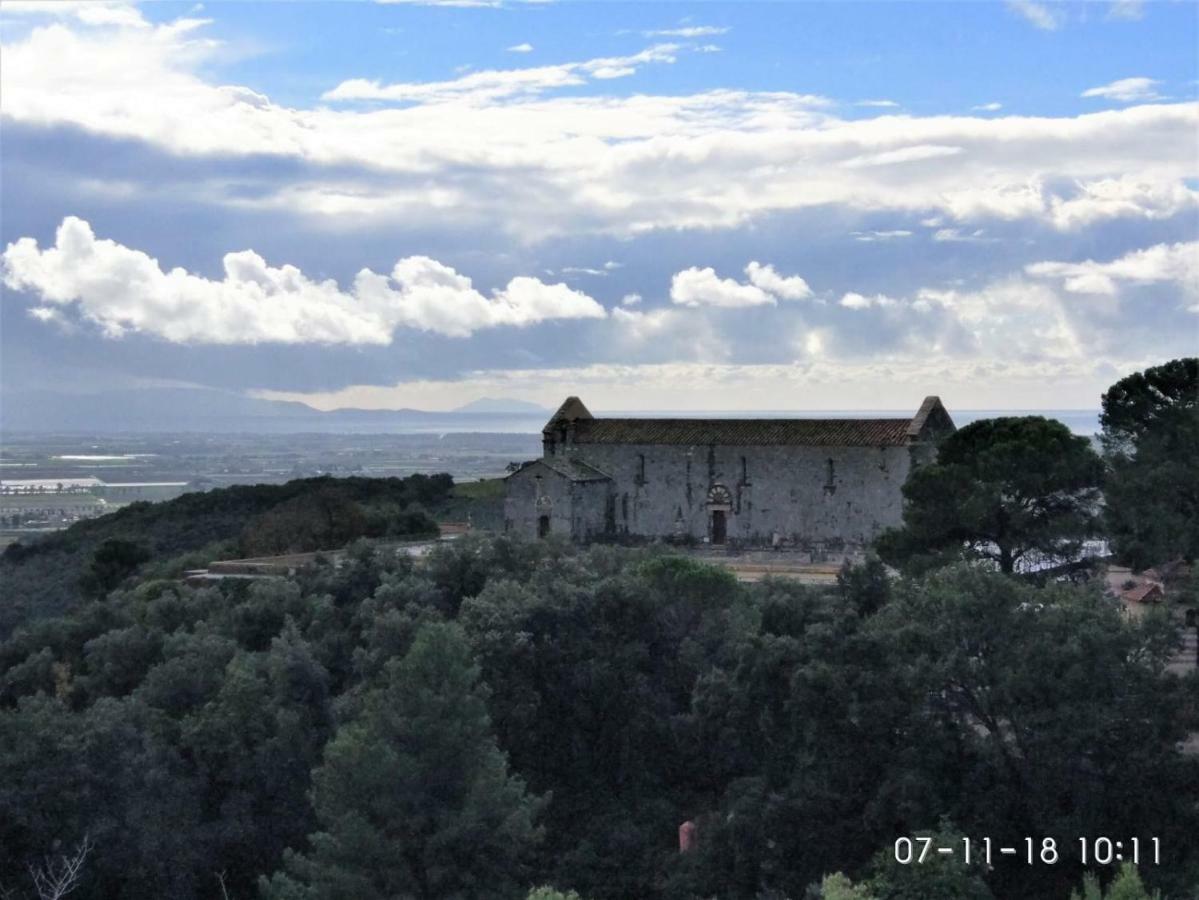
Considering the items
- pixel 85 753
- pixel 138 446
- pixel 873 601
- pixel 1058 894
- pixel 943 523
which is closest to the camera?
pixel 1058 894

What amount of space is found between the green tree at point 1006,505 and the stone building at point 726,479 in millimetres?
8007

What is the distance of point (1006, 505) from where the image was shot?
76.0 feet

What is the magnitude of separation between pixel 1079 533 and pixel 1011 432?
206 cm

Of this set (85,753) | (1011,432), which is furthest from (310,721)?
(1011,432)

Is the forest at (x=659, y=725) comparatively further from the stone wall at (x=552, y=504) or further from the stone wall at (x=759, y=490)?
the stone wall at (x=552, y=504)

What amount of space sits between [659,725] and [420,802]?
5.35 metres

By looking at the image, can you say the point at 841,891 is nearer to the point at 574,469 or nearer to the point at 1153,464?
the point at 1153,464

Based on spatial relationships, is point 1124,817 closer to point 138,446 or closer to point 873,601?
point 873,601

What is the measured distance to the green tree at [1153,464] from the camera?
939 inches

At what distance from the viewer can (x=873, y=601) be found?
20234 millimetres

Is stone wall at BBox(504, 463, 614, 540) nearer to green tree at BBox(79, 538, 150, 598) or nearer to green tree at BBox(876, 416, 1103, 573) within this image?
green tree at BBox(876, 416, 1103, 573)

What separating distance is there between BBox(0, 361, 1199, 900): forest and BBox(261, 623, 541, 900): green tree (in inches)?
1.4

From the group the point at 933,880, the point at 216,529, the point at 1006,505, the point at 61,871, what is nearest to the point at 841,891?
the point at 933,880

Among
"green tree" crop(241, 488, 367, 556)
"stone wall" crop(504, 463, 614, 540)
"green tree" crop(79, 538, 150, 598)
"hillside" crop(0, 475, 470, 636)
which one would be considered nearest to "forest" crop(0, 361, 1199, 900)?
"stone wall" crop(504, 463, 614, 540)
